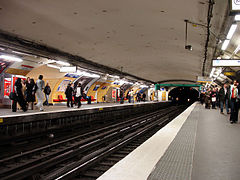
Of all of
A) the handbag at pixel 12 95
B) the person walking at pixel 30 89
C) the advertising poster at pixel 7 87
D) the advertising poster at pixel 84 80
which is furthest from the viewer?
the advertising poster at pixel 84 80

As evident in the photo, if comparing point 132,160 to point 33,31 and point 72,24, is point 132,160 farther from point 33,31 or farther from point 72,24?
point 33,31

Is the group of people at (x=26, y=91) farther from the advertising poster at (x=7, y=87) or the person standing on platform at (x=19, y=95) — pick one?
the advertising poster at (x=7, y=87)

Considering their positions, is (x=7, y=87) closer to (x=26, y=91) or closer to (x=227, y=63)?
(x=26, y=91)

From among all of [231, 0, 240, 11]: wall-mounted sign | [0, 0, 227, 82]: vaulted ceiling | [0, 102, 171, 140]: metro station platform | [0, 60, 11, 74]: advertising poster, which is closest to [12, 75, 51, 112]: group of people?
[0, 102, 171, 140]: metro station platform

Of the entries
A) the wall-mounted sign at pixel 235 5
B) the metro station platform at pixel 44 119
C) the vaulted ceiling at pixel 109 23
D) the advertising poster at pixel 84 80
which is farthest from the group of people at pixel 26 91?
the advertising poster at pixel 84 80

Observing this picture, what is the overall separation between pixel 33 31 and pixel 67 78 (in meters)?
9.29

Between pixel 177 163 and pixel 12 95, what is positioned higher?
pixel 12 95

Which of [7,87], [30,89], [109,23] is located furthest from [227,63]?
[7,87]

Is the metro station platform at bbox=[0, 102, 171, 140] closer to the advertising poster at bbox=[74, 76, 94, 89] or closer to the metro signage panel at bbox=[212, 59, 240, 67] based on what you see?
the advertising poster at bbox=[74, 76, 94, 89]

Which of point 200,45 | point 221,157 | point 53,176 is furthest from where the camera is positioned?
point 200,45

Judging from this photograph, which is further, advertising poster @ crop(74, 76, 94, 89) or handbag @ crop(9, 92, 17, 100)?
advertising poster @ crop(74, 76, 94, 89)

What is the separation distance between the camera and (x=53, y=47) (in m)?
11.0

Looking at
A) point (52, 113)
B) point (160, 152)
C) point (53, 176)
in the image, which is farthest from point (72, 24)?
point (160, 152)

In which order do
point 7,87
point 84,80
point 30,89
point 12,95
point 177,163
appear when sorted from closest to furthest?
1. point 177,163
2. point 12,95
3. point 30,89
4. point 7,87
5. point 84,80
